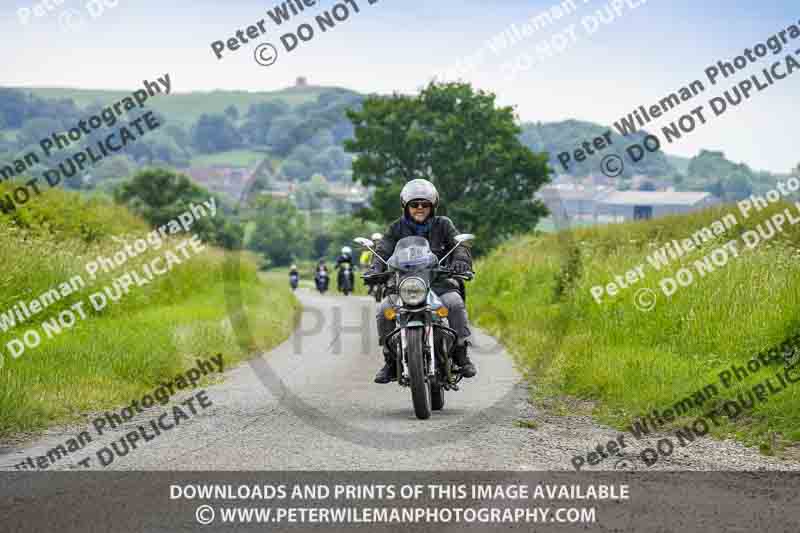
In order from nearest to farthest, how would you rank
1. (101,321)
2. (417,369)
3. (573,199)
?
(417,369) < (101,321) < (573,199)

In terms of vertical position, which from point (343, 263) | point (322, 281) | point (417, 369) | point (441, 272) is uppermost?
point (441, 272)

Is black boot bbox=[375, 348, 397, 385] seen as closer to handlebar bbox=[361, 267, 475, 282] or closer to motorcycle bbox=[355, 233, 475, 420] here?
motorcycle bbox=[355, 233, 475, 420]

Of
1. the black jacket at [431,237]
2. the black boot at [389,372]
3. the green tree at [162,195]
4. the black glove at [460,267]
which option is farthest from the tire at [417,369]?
the green tree at [162,195]

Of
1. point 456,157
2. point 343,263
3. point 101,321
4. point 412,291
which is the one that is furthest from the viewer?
point 456,157

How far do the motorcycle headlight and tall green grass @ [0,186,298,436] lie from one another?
3624mm

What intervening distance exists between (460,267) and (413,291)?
2.68 feet

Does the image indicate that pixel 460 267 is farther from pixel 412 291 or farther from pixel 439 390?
pixel 439 390

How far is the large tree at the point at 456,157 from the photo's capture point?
6356cm

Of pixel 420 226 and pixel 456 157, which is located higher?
pixel 456 157

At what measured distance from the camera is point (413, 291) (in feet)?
31.8

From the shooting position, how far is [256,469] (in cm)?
738

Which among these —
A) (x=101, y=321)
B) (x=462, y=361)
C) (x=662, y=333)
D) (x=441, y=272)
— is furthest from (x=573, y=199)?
(x=441, y=272)

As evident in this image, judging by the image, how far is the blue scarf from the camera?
10.7 metres

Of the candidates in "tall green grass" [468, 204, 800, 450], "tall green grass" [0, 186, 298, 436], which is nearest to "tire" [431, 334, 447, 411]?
"tall green grass" [468, 204, 800, 450]
